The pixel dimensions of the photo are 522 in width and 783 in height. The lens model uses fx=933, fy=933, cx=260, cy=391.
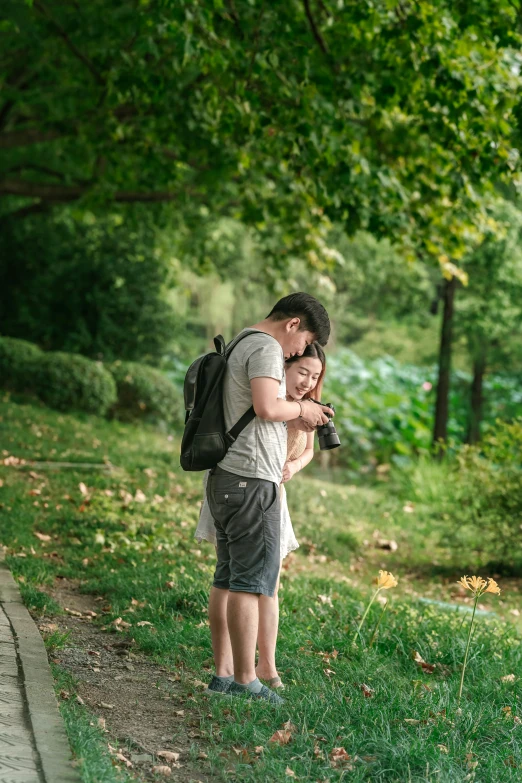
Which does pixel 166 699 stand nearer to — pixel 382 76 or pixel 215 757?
pixel 215 757

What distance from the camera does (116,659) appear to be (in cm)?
501

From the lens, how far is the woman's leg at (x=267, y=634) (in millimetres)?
4461

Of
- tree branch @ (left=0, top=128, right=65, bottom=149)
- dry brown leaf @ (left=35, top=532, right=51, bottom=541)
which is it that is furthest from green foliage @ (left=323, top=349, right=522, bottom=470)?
dry brown leaf @ (left=35, top=532, right=51, bottom=541)

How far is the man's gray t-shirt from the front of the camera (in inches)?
166

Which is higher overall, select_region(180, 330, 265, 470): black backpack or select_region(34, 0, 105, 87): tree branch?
select_region(34, 0, 105, 87): tree branch

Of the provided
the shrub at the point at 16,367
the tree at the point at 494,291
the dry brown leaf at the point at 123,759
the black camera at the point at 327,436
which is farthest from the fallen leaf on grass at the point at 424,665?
the shrub at the point at 16,367

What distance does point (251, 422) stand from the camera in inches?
168

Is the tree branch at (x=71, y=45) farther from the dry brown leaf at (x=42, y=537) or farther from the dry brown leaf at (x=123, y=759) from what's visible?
the dry brown leaf at (x=123, y=759)

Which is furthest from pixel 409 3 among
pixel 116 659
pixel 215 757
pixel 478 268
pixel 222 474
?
pixel 478 268

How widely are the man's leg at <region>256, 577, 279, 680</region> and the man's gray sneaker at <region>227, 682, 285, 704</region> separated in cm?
23

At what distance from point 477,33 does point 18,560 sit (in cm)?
597

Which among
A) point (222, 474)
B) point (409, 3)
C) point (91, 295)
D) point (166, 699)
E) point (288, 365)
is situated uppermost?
point (409, 3)

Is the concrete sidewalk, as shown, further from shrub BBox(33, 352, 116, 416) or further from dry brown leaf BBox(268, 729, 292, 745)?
shrub BBox(33, 352, 116, 416)

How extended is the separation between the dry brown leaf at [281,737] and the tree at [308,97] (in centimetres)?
541
